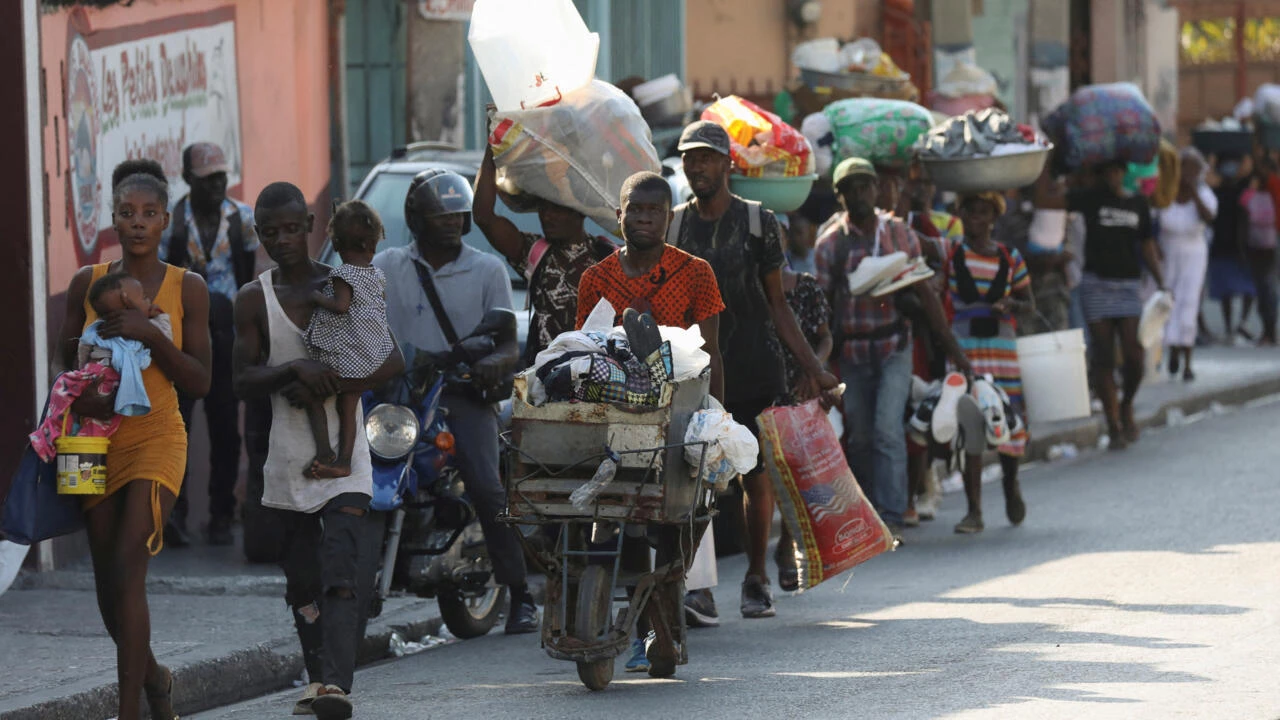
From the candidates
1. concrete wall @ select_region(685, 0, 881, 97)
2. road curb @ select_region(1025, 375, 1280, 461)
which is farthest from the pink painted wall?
concrete wall @ select_region(685, 0, 881, 97)

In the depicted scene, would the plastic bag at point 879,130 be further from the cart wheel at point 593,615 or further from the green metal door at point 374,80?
the cart wheel at point 593,615

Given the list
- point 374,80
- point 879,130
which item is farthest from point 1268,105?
point 879,130

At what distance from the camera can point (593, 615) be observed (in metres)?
7.52

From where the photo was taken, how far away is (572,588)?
7629mm

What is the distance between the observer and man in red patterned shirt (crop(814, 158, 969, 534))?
36.8 ft

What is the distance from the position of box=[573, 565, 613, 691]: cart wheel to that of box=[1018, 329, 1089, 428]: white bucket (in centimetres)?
541

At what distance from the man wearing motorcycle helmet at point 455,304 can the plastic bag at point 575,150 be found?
352 mm

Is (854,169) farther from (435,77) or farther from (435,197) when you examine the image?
(435,77)

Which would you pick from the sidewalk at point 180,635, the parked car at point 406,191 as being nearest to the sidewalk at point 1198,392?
the parked car at point 406,191

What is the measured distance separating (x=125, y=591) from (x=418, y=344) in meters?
2.24

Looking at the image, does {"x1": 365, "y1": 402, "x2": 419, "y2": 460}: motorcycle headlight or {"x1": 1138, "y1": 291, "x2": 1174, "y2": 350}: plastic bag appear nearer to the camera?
{"x1": 365, "y1": 402, "x2": 419, "y2": 460}: motorcycle headlight

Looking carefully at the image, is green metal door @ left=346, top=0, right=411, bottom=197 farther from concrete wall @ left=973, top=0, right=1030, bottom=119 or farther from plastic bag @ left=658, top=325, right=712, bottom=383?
concrete wall @ left=973, top=0, right=1030, bottom=119

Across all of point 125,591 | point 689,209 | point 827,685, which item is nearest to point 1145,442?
point 689,209

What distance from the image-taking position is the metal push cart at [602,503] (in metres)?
7.38
